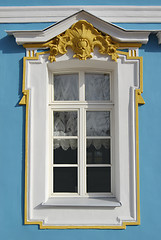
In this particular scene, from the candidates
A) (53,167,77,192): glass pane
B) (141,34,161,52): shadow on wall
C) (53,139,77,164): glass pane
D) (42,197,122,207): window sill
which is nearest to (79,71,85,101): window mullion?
(53,139,77,164): glass pane

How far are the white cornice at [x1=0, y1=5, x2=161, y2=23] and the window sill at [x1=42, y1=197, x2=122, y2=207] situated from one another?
270 centimetres

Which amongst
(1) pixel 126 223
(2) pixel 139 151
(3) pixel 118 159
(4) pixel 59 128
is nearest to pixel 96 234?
(1) pixel 126 223

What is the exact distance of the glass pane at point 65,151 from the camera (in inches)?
159

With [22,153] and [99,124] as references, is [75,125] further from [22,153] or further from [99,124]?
[22,153]

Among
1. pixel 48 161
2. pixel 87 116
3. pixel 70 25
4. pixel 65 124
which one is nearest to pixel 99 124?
pixel 87 116

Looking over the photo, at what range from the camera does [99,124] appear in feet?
13.4

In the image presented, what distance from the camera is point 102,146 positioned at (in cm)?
405

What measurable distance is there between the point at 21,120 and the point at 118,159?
5.10ft

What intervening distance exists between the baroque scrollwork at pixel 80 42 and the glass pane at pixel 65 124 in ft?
2.90

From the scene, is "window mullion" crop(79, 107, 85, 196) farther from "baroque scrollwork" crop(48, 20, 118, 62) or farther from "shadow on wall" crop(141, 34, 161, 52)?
"shadow on wall" crop(141, 34, 161, 52)

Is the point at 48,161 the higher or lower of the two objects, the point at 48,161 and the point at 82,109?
the lower

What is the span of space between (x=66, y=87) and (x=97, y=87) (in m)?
0.50

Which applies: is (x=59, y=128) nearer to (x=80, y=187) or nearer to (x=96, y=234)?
(x=80, y=187)

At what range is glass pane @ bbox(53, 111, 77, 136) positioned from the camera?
4.08m
